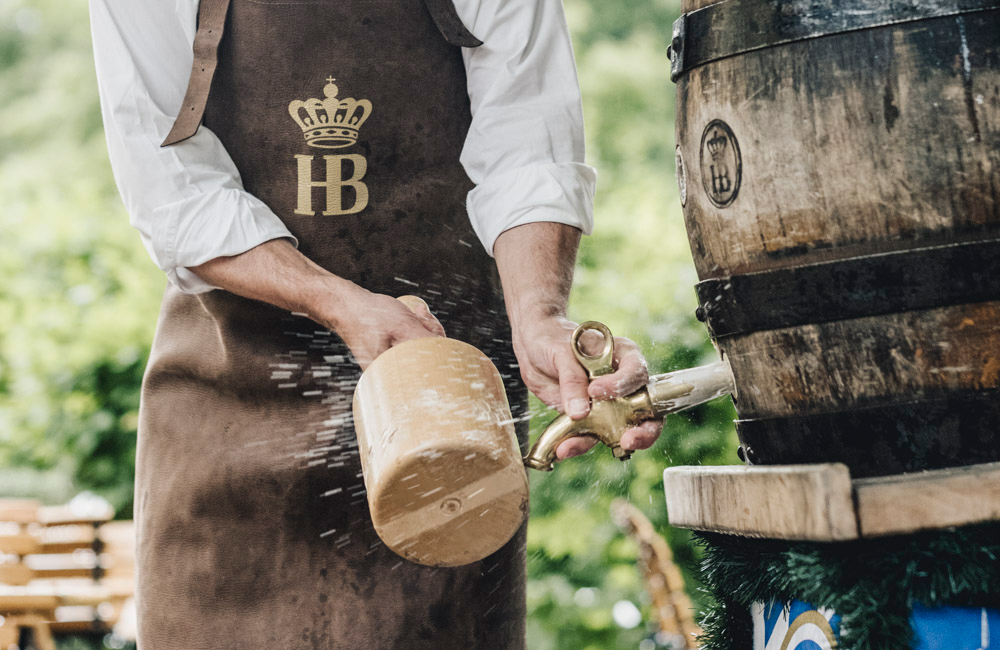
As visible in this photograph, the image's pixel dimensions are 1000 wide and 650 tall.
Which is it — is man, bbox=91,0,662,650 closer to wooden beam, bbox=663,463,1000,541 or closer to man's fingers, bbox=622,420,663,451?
man's fingers, bbox=622,420,663,451

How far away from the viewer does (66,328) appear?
5.13 metres

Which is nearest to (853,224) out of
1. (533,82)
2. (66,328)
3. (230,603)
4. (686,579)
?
(533,82)

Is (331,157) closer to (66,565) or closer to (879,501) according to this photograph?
(879,501)

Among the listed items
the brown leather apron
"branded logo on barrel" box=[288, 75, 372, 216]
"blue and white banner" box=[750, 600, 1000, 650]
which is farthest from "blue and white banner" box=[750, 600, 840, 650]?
Answer: "branded logo on barrel" box=[288, 75, 372, 216]

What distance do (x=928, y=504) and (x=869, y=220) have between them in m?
0.32

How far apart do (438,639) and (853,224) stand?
3.01ft

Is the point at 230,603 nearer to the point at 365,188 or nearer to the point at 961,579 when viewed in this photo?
the point at 365,188

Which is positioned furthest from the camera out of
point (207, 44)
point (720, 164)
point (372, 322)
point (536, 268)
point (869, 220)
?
point (207, 44)

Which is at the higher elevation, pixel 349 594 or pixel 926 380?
pixel 926 380

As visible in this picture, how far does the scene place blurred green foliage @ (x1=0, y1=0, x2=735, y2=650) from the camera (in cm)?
393

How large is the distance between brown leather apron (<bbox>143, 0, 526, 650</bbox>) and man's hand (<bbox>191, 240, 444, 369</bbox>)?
0.13 meters

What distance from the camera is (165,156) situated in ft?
5.21

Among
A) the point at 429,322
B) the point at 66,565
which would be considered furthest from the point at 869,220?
the point at 66,565

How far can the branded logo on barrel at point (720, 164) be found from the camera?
1315 millimetres
